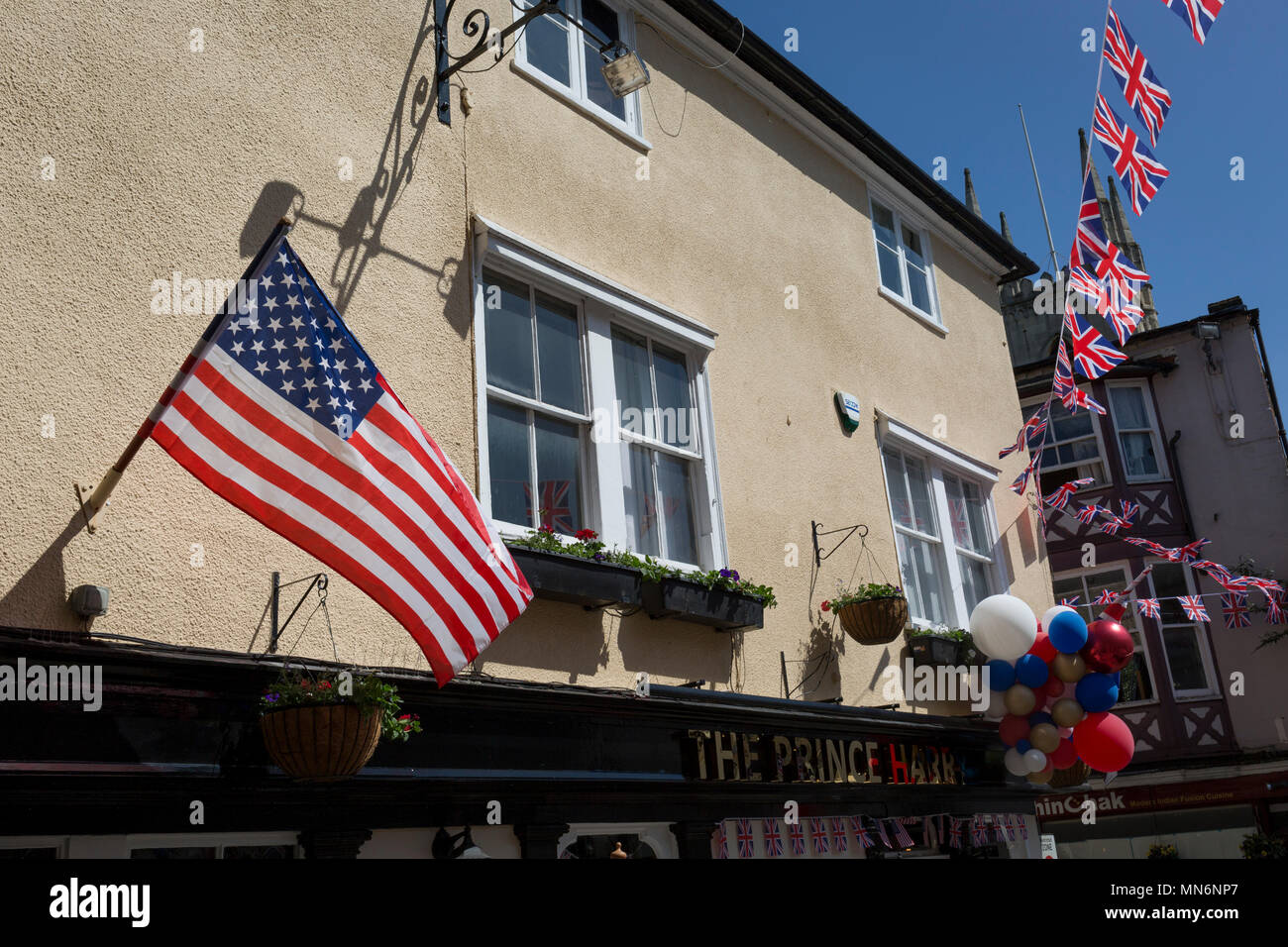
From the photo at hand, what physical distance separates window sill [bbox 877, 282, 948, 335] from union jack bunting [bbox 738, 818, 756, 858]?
6066mm

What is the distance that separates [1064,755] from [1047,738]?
23 centimetres

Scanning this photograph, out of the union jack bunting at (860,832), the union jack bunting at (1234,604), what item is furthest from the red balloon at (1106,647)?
the union jack bunting at (1234,604)

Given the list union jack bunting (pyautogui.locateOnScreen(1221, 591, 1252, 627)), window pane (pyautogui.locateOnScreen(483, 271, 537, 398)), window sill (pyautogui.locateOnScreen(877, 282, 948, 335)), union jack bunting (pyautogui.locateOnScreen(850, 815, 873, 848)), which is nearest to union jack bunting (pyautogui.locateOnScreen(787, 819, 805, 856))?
union jack bunting (pyautogui.locateOnScreen(850, 815, 873, 848))

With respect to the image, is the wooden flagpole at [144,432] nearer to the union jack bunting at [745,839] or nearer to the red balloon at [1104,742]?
the union jack bunting at [745,839]

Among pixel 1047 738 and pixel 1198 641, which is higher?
pixel 1198 641

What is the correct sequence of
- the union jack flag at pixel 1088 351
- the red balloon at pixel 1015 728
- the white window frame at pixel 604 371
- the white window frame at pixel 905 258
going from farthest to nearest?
1. the white window frame at pixel 905 258
2. the union jack flag at pixel 1088 351
3. the red balloon at pixel 1015 728
4. the white window frame at pixel 604 371

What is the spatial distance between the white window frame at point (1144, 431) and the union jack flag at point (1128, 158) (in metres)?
15.6

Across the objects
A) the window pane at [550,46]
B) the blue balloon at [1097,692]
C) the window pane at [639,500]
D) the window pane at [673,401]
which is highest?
the window pane at [550,46]

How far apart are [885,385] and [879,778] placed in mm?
4093

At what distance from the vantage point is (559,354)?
25.7 feet

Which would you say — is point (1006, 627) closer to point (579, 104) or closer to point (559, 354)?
point (559, 354)

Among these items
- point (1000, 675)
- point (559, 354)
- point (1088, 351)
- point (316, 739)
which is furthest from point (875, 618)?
point (316, 739)

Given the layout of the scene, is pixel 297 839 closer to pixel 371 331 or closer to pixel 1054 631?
pixel 371 331

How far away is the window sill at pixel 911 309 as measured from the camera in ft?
39.5
